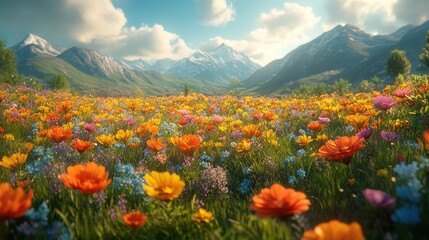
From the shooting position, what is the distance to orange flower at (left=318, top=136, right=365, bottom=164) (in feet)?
8.14

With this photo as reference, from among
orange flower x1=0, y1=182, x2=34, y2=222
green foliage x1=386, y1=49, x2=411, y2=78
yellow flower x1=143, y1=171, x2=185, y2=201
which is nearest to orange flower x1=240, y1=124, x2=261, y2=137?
yellow flower x1=143, y1=171, x2=185, y2=201

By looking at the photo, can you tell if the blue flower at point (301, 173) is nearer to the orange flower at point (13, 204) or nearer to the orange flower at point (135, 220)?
the orange flower at point (135, 220)

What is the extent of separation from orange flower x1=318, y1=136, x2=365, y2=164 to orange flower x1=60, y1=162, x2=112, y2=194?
1916 mm

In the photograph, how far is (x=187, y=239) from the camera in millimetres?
2035

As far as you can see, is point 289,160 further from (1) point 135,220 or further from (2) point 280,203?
(1) point 135,220

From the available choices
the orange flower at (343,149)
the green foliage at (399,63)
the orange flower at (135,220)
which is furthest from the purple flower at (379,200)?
the green foliage at (399,63)

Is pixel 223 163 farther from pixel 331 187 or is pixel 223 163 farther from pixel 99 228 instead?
pixel 99 228

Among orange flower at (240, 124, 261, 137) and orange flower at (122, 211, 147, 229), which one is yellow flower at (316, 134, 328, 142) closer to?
orange flower at (240, 124, 261, 137)

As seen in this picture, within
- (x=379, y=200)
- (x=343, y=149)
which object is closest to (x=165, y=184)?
(x=379, y=200)

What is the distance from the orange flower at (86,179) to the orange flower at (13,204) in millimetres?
264

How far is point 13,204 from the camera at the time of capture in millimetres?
1541

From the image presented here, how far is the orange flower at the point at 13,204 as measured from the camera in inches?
60.7

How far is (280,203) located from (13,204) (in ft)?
4.91

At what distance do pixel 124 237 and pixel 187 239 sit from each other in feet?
1.46
